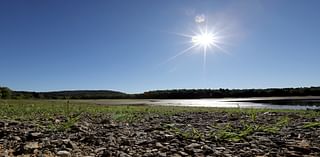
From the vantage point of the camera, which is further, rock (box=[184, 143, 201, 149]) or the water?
the water

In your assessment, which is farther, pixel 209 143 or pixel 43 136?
pixel 43 136

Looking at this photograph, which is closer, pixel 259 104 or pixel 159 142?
pixel 159 142

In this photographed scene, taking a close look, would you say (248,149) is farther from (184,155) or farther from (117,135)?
(117,135)

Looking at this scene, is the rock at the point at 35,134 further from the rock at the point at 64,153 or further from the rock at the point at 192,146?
the rock at the point at 192,146

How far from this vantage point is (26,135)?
694cm

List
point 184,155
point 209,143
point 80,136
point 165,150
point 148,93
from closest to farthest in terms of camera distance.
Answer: point 184,155 → point 165,150 → point 209,143 → point 80,136 → point 148,93

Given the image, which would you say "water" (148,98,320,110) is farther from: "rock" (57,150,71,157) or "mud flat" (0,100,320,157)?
"rock" (57,150,71,157)

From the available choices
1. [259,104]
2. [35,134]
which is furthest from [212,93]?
[35,134]

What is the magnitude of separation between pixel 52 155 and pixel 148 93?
240 feet

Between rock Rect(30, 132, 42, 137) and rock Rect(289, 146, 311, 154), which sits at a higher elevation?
rock Rect(30, 132, 42, 137)

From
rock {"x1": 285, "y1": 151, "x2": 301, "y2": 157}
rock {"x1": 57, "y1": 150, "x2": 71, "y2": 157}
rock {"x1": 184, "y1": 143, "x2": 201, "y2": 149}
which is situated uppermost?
rock {"x1": 184, "y1": 143, "x2": 201, "y2": 149}

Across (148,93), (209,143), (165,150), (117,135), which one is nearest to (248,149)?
(209,143)

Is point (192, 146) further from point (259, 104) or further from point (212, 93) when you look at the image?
point (212, 93)

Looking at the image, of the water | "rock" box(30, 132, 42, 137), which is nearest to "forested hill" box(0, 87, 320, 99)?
the water
